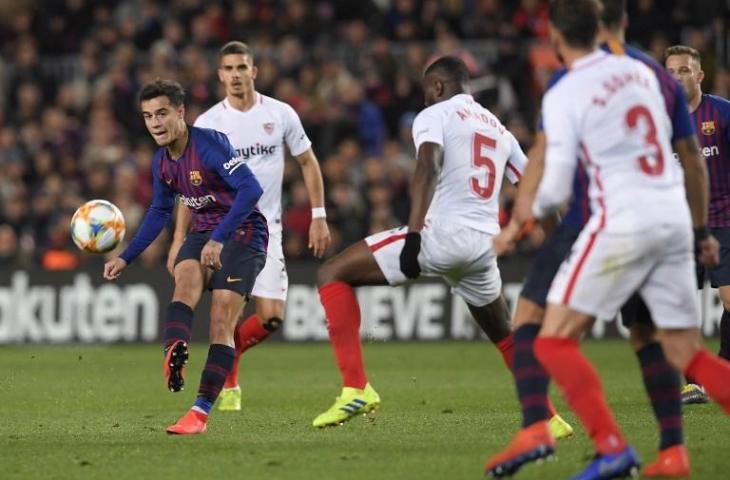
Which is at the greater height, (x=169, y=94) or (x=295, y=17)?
(x=295, y=17)

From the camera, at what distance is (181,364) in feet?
27.4

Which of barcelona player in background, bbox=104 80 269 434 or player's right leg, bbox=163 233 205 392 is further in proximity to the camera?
barcelona player in background, bbox=104 80 269 434

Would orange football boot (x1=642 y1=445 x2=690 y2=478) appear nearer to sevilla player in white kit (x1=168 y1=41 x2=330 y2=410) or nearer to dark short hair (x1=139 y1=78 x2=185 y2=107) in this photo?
dark short hair (x1=139 y1=78 x2=185 y2=107)

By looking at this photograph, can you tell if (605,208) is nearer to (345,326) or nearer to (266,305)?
(345,326)

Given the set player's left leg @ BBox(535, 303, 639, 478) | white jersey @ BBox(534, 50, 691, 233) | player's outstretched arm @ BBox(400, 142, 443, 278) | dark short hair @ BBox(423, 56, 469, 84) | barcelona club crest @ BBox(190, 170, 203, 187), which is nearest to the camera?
white jersey @ BBox(534, 50, 691, 233)

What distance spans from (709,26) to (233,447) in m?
13.3

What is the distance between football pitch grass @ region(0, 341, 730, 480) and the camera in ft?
23.0

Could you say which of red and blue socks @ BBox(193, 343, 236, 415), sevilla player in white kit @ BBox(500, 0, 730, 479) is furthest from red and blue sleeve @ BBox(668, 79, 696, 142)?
red and blue socks @ BBox(193, 343, 236, 415)

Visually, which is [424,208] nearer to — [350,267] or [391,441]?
[350,267]

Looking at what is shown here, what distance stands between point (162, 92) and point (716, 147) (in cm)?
396

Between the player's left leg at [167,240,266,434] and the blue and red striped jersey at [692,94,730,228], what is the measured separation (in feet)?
11.0

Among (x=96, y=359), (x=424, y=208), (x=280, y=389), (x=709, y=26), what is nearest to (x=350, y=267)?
(x=424, y=208)

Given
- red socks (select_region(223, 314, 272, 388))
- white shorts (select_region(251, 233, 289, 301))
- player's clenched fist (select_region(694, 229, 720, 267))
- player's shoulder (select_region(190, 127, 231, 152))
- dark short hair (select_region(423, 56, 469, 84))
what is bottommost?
red socks (select_region(223, 314, 272, 388))

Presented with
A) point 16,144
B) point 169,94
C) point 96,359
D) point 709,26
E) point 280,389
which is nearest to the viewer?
point 169,94
